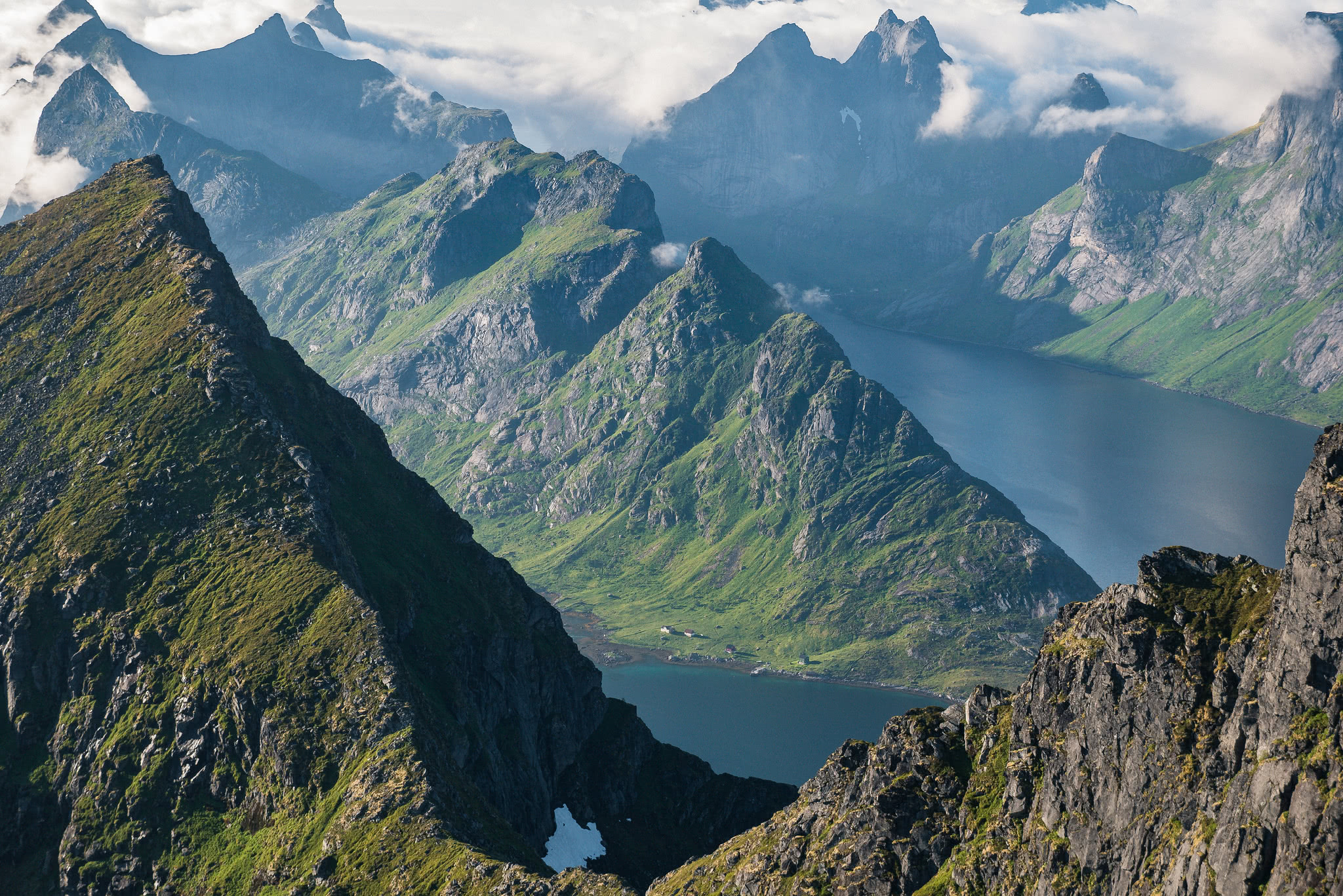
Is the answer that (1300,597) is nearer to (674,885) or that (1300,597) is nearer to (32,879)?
(674,885)

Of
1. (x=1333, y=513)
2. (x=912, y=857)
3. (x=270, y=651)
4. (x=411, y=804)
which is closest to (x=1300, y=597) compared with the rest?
(x=1333, y=513)

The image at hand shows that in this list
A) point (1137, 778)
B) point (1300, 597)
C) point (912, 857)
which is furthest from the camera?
point (912, 857)

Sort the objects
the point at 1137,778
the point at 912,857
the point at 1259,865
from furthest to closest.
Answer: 1. the point at 912,857
2. the point at 1137,778
3. the point at 1259,865

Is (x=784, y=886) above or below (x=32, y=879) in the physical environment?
above

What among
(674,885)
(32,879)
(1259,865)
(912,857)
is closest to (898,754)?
(912,857)

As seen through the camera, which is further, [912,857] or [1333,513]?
[912,857]

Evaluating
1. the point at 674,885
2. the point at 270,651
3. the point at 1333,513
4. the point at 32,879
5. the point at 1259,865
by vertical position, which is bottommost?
the point at 32,879
